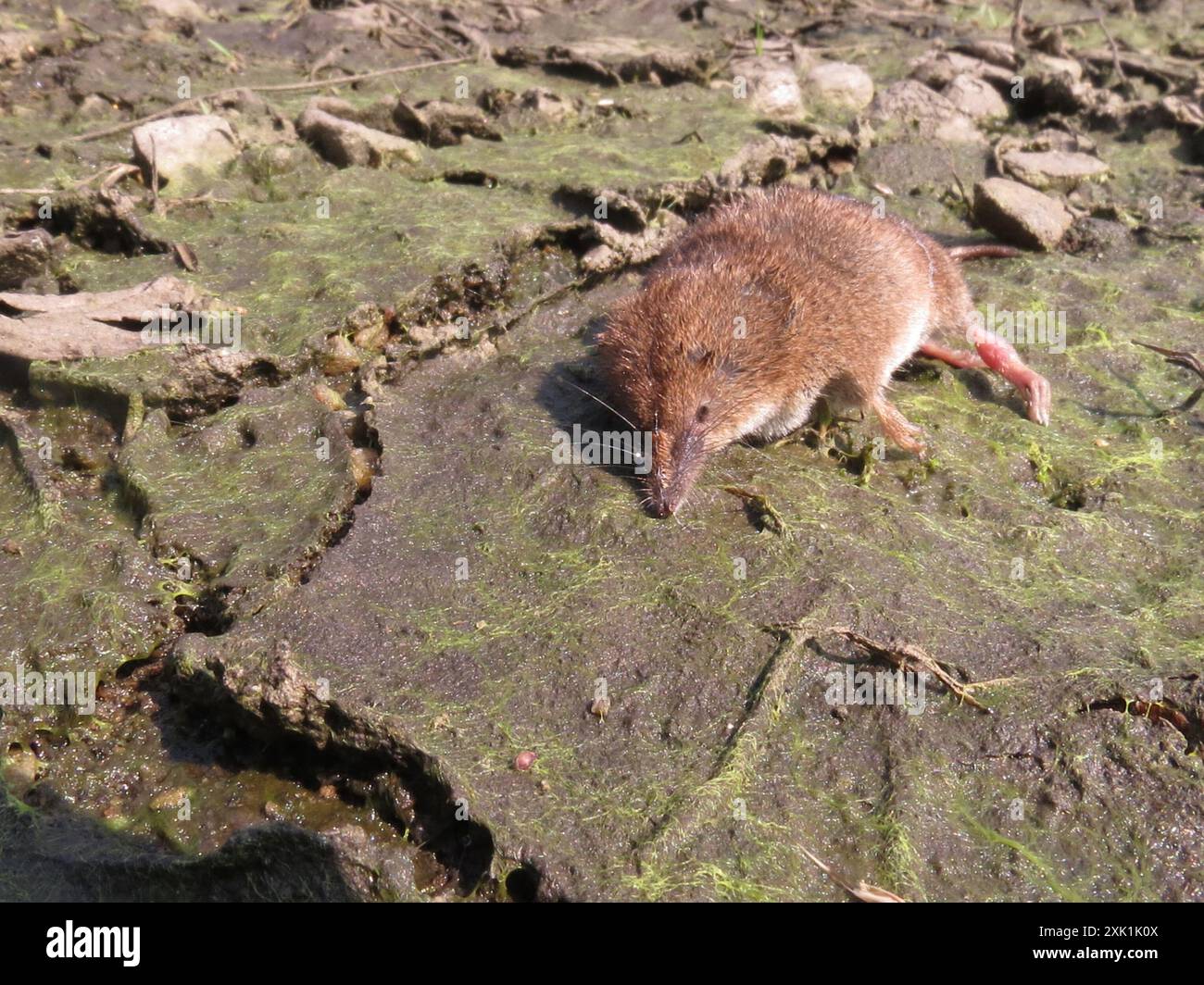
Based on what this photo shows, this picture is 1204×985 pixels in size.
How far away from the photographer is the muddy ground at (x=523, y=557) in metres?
3.45

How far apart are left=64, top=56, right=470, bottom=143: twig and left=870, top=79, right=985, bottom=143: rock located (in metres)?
3.91

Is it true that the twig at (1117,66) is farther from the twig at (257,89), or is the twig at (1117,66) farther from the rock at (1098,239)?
the twig at (257,89)

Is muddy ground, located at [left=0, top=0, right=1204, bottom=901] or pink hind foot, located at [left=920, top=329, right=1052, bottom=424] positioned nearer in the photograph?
muddy ground, located at [left=0, top=0, right=1204, bottom=901]

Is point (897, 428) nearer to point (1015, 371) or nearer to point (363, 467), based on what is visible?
point (1015, 371)

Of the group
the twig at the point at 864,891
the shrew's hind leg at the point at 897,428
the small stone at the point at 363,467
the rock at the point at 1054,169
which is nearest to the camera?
the twig at the point at 864,891

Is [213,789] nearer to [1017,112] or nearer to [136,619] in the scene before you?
[136,619]

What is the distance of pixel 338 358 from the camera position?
219 inches

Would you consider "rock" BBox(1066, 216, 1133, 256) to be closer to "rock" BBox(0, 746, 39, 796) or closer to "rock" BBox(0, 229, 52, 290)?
"rock" BBox(0, 229, 52, 290)

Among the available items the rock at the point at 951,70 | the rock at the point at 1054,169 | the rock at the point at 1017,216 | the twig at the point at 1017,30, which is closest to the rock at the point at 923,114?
the rock at the point at 951,70

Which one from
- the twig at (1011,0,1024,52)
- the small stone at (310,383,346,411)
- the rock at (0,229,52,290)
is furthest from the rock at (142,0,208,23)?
the twig at (1011,0,1024,52)

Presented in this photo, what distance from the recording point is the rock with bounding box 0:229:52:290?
231 inches

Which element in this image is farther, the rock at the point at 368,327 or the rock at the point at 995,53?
the rock at the point at 995,53

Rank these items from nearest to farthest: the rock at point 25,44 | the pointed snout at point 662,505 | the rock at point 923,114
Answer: the pointed snout at point 662,505
the rock at point 25,44
the rock at point 923,114

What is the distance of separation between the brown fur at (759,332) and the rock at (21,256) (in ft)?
11.7
